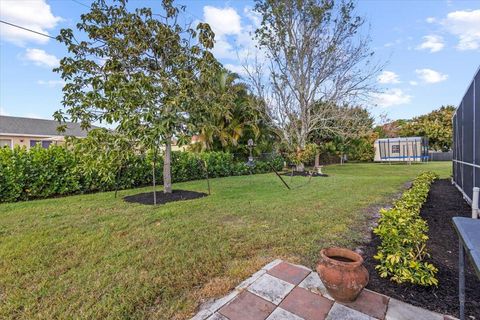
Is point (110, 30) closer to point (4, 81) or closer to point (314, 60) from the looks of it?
point (4, 81)

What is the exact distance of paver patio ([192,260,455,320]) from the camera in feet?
5.70

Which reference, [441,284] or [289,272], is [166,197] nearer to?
[289,272]

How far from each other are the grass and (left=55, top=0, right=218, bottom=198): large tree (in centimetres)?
183

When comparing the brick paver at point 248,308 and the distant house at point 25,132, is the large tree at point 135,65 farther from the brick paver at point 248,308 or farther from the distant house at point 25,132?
the distant house at point 25,132

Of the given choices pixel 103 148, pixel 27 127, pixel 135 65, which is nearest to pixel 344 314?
pixel 103 148

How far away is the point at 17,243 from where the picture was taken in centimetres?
307

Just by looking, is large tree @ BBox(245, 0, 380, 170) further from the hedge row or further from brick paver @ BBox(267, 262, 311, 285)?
brick paver @ BBox(267, 262, 311, 285)

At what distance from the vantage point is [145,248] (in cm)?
293

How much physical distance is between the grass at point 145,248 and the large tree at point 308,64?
7.50 m

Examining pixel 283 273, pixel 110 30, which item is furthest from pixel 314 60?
pixel 283 273

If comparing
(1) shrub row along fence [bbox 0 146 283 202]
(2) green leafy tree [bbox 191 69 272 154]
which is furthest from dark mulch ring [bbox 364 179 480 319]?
(2) green leafy tree [bbox 191 69 272 154]

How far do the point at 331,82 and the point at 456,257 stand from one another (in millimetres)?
10336

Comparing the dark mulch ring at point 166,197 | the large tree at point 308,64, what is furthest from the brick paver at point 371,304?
the large tree at point 308,64

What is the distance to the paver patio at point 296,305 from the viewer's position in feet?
5.70
